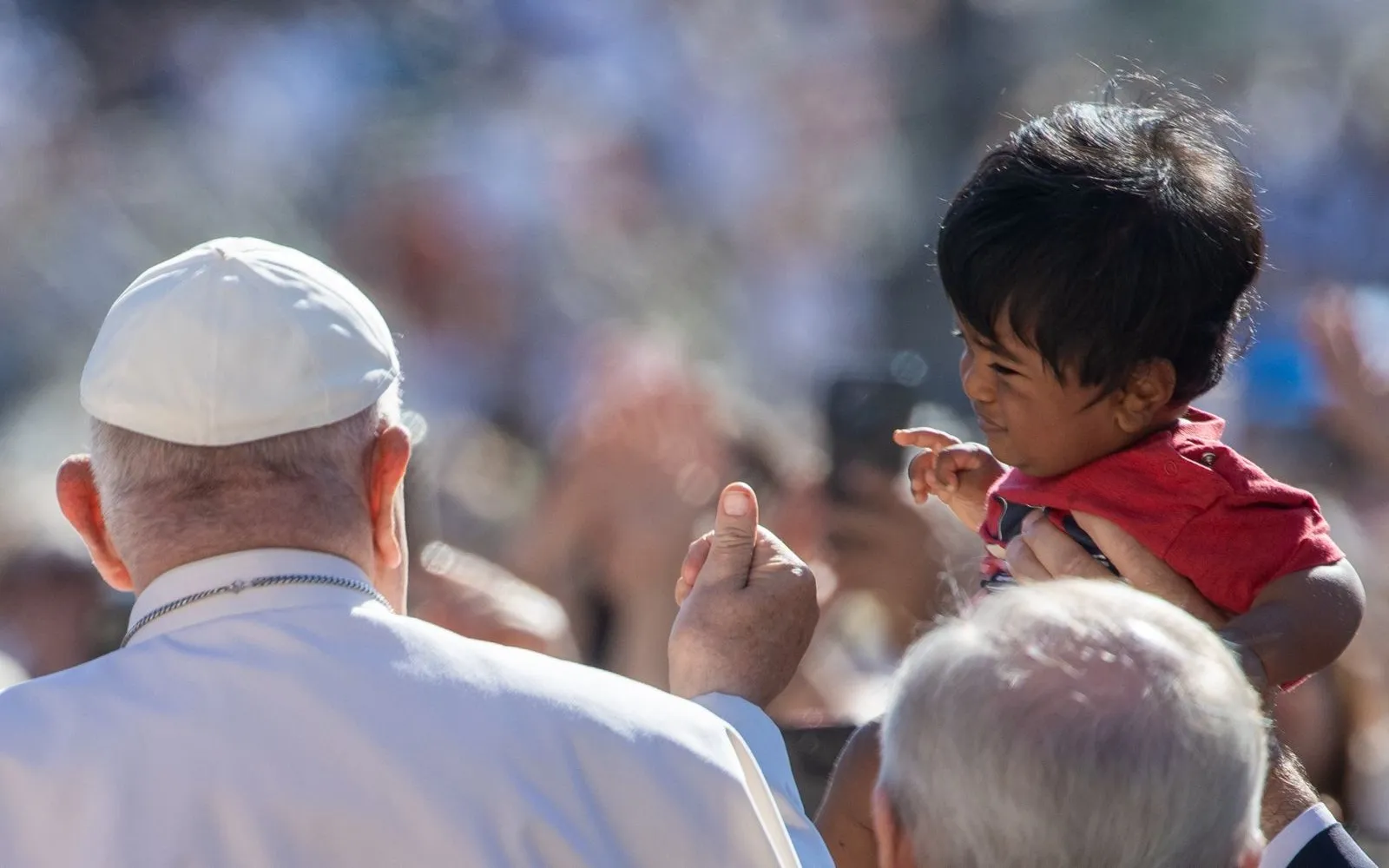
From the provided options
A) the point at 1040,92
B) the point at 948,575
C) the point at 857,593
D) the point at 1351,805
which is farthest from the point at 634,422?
the point at 1351,805

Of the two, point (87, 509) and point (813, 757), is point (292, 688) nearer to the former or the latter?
point (87, 509)

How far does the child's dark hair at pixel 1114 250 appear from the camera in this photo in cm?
173

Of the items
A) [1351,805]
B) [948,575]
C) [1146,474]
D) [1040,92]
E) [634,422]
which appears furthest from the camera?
[1040,92]

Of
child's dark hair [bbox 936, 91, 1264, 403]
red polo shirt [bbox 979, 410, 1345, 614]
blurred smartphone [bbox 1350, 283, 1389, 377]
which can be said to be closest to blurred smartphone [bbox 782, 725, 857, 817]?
red polo shirt [bbox 979, 410, 1345, 614]

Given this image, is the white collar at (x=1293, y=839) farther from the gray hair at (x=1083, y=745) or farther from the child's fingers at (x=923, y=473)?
the child's fingers at (x=923, y=473)

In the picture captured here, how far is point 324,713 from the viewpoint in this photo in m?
1.39

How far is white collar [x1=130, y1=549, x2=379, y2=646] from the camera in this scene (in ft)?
4.79

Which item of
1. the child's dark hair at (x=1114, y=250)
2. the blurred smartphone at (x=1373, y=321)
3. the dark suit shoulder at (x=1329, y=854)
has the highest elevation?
the child's dark hair at (x=1114, y=250)

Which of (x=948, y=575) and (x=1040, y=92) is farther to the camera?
(x=1040, y=92)

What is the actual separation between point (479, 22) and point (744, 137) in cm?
103

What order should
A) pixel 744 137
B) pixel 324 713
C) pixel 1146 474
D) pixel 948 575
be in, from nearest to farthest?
pixel 324 713, pixel 1146 474, pixel 948 575, pixel 744 137

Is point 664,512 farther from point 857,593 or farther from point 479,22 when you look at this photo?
point 479,22

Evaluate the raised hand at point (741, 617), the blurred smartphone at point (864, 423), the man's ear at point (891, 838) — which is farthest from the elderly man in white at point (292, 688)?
the blurred smartphone at point (864, 423)

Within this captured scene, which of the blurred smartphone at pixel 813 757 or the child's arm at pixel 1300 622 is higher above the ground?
the child's arm at pixel 1300 622
